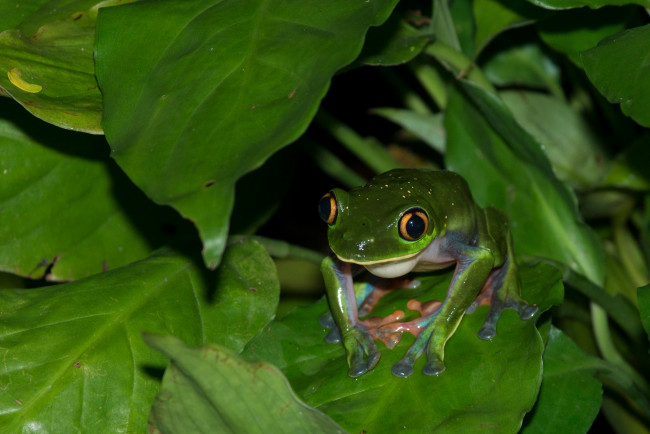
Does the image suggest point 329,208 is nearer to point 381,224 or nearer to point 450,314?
point 381,224

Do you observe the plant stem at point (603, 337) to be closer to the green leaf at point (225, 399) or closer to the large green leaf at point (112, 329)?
the large green leaf at point (112, 329)

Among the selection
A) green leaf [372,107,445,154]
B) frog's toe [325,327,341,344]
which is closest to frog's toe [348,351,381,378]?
frog's toe [325,327,341,344]

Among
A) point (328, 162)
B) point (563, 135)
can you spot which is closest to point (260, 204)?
point (328, 162)

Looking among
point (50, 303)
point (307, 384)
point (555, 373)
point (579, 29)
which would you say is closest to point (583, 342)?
point (555, 373)

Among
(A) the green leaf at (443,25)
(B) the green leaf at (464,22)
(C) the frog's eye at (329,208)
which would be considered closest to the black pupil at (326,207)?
(C) the frog's eye at (329,208)

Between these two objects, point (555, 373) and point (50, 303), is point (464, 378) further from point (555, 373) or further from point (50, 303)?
point (50, 303)
